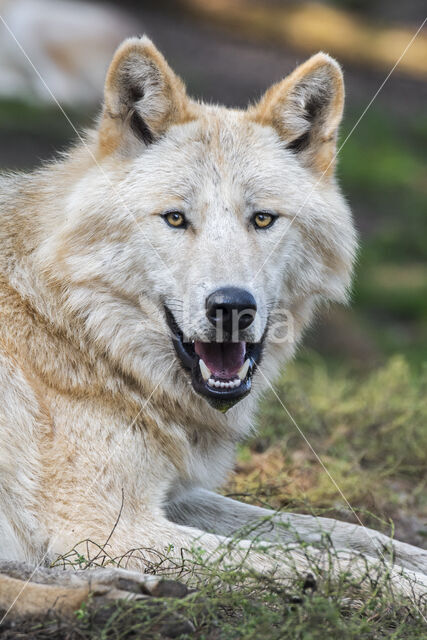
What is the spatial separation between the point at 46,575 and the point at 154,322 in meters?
1.33

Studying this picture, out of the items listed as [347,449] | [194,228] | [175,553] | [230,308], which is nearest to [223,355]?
[230,308]

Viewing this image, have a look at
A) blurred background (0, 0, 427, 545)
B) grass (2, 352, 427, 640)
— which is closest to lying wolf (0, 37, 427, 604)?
grass (2, 352, 427, 640)

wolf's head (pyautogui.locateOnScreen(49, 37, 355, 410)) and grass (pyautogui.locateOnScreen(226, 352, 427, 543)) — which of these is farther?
grass (pyautogui.locateOnScreen(226, 352, 427, 543))

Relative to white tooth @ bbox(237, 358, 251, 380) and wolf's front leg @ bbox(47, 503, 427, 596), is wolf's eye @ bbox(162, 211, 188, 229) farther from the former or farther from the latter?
wolf's front leg @ bbox(47, 503, 427, 596)

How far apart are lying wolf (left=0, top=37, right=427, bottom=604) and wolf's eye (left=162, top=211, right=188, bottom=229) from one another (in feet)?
0.04

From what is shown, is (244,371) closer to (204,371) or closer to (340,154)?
(204,371)

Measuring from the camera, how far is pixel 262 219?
13.3 ft

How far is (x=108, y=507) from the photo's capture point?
3652 mm

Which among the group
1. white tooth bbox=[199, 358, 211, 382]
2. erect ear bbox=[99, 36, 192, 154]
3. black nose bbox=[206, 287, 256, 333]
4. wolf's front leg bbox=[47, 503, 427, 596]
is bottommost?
wolf's front leg bbox=[47, 503, 427, 596]

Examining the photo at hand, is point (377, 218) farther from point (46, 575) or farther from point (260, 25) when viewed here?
point (46, 575)

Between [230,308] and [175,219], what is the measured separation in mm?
582

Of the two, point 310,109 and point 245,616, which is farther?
point 310,109

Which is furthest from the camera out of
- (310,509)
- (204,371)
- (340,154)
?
(340,154)

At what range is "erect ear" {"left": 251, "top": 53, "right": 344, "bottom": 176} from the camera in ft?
13.8
